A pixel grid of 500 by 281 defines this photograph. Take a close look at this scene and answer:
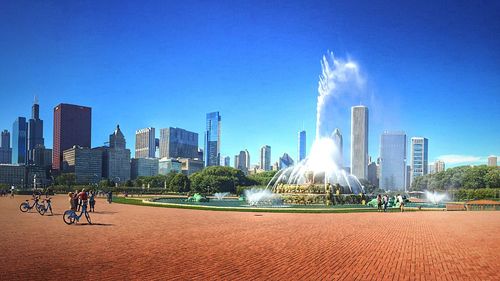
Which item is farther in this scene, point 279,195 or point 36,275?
point 279,195

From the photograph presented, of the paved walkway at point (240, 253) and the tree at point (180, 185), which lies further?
the tree at point (180, 185)

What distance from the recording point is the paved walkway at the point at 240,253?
11930 millimetres

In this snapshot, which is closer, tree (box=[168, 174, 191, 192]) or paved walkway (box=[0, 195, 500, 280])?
paved walkway (box=[0, 195, 500, 280])

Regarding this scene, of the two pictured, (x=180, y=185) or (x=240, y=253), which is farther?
(x=180, y=185)

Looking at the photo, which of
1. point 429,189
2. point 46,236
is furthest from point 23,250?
point 429,189

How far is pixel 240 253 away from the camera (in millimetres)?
15094

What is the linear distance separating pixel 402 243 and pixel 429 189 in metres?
121

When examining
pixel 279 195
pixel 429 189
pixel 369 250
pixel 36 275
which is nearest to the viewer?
pixel 36 275

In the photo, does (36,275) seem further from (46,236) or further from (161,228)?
(161,228)

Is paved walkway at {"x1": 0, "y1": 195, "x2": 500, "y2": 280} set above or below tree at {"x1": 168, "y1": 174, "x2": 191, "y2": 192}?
above

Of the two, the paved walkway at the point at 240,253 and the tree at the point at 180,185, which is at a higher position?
the paved walkway at the point at 240,253

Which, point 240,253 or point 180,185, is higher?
point 240,253

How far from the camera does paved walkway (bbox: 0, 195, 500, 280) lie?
11.9 metres

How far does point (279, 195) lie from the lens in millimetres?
51219
